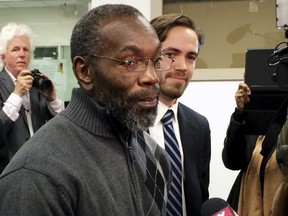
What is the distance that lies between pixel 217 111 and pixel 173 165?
1.27m

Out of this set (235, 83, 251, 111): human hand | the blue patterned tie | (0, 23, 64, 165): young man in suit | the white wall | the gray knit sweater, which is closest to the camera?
the gray knit sweater

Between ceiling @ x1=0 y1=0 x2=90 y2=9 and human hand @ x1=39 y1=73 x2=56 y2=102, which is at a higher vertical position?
ceiling @ x1=0 y1=0 x2=90 y2=9

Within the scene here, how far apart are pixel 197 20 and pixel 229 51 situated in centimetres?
30

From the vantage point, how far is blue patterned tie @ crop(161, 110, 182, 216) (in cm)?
137

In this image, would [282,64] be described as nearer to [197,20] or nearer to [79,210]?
[79,210]

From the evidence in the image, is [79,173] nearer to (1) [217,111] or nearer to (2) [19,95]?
(2) [19,95]

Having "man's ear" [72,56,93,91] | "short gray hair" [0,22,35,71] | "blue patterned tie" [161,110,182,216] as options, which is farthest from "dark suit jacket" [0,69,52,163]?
"man's ear" [72,56,93,91]

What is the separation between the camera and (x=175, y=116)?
1.51 meters

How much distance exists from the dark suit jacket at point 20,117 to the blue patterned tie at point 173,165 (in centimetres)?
87

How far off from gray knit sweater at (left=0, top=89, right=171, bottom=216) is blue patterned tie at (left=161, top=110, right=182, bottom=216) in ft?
1.33

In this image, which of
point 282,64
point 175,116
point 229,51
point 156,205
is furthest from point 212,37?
point 156,205

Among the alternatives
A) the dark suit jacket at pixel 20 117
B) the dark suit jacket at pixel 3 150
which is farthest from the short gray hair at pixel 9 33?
the dark suit jacket at pixel 3 150

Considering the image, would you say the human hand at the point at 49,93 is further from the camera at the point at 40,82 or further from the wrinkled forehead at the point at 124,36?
the wrinkled forehead at the point at 124,36

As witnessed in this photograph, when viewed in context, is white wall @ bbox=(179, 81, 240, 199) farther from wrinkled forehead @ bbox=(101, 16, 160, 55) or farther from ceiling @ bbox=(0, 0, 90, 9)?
wrinkled forehead @ bbox=(101, 16, 160, 55)
